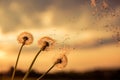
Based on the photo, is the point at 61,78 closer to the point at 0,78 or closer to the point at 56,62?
the point at 0,78

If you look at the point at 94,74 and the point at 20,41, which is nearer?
the point at 20,41

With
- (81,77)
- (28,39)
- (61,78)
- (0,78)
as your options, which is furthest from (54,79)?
(28,39)

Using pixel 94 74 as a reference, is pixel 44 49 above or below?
below

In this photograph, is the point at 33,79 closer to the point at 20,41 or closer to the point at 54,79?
the point at 54,79

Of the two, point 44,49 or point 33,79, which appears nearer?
point 44,49

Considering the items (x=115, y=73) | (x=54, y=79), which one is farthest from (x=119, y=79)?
(x=54, y=79)

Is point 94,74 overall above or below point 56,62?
above

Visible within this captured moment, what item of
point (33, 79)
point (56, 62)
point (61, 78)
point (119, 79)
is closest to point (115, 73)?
point (119, 79)

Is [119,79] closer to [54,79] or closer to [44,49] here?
[54,79]
